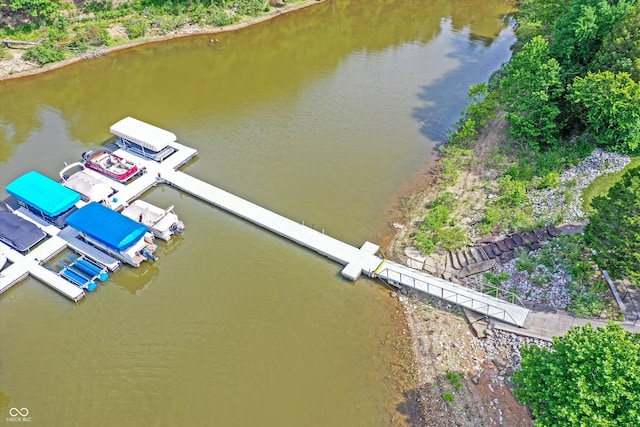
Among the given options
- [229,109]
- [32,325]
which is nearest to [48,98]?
[229,109]

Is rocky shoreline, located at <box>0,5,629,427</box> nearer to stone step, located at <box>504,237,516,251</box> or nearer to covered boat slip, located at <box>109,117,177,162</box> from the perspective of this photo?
stone step, located at <box>504,237,516,251</box>

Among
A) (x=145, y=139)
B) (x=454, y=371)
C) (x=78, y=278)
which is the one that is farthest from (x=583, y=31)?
(x=78, y=278)

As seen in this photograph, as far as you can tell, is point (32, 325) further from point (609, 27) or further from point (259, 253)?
point (609, 27)

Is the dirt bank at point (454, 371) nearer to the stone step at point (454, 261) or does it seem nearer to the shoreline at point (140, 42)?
the stone step at point (454, 261)

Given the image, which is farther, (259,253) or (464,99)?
(464,99)

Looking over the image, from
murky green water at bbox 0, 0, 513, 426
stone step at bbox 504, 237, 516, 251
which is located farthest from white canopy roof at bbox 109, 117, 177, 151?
stone step at bbox 504, 237, 516, 251

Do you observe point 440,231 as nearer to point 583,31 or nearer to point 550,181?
point 550,181

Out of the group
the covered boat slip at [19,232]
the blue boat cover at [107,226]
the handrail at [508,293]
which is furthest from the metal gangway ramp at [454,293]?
the covered boat slip at [19,232]
